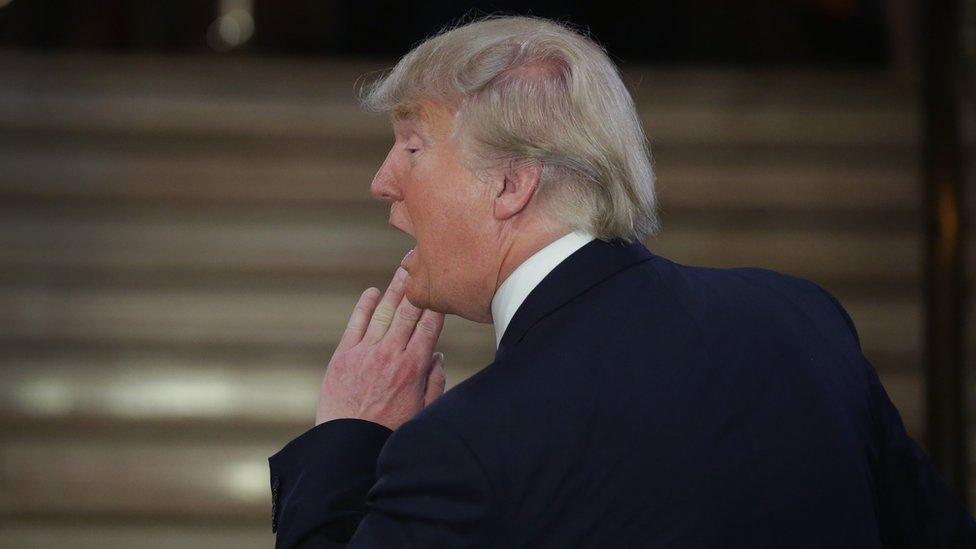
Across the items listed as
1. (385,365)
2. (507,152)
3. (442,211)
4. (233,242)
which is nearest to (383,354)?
(385,365)

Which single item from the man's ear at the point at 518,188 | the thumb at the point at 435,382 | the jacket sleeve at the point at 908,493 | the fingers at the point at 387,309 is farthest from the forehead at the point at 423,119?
the jacket sleeve at the point at 908,493

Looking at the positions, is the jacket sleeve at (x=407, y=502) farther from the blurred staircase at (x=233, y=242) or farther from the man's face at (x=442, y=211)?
the blurred staircase at (x=233, y=242)

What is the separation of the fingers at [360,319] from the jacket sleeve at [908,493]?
0.65 metres

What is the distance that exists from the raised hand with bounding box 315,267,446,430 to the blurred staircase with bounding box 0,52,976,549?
228 centimetres

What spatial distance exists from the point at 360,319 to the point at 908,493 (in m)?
0.74

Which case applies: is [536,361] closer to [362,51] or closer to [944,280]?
[944,280]

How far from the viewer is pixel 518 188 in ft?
4.69

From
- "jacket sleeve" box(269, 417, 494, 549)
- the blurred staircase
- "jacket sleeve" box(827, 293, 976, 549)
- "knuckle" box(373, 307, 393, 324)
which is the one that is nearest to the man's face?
"knuckle" box(373, 307, 393, 324)

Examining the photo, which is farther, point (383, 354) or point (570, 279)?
point (383, 354)

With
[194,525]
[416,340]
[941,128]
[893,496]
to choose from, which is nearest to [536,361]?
[416,340]

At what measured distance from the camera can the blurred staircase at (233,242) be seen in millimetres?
3779

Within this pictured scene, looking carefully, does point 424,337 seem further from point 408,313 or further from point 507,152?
point 507,152

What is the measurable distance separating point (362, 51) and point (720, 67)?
4.20 feet

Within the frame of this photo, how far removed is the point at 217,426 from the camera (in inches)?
152
